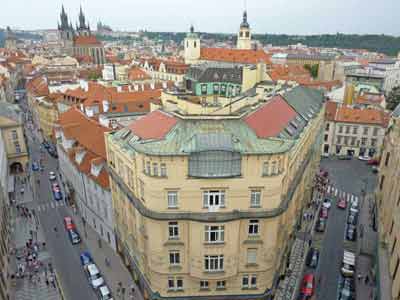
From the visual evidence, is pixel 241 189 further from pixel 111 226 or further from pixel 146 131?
pixel 111 226

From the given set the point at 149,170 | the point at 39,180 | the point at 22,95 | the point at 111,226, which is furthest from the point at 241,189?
the point at 22,95

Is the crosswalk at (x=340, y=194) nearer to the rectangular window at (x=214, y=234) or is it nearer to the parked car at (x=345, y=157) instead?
the parked car at (x=345, y=157)

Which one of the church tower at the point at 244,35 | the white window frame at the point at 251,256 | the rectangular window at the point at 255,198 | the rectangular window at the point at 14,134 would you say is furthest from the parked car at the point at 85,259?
the church tower at the point at 244,35

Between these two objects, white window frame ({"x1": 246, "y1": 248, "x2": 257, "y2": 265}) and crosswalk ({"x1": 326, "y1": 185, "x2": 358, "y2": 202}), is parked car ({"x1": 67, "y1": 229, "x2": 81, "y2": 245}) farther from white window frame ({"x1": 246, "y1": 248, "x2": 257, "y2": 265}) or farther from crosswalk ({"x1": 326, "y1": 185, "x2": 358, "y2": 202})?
crosswalk ({"x1": 326, "y1": 185, "x2": 358, "y2": 202})

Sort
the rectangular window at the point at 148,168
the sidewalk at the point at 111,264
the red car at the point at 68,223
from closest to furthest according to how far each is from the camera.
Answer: the rectangular window at the point at 148,168 < the sidewalk at the point at 111,264 < the red car at the point at 68,223

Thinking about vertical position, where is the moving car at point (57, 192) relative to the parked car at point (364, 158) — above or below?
below
